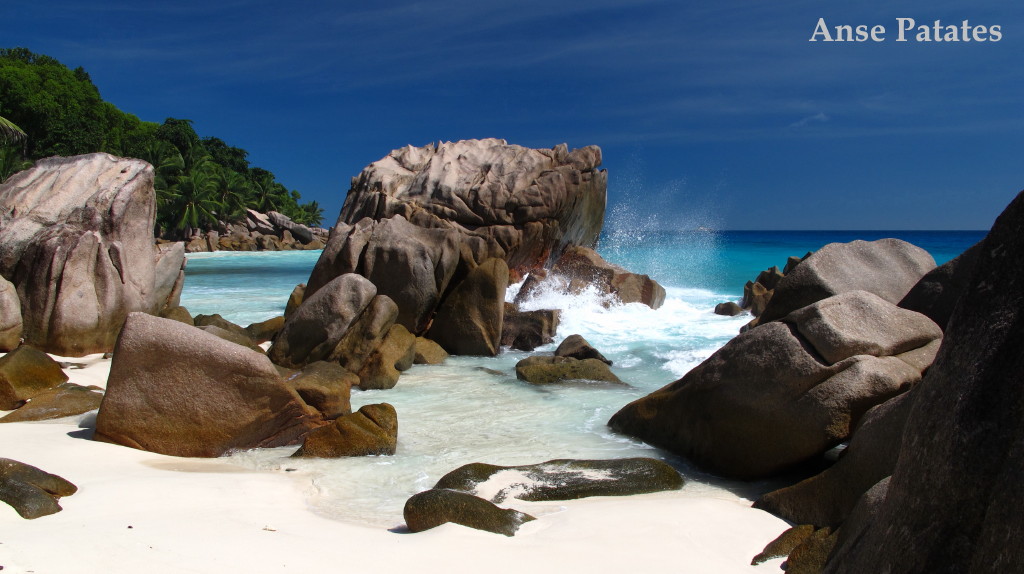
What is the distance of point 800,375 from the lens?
248 inches

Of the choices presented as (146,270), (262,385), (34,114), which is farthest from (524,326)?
(34,114)

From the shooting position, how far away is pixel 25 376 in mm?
8266

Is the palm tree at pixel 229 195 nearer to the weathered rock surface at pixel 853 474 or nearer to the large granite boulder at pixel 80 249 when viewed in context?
the large granite boulder at pixel 80 249

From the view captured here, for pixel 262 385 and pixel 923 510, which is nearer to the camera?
pixel 923 510

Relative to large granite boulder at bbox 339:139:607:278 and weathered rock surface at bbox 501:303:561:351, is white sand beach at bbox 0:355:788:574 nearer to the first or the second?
weathered rock surface at bbox 501:303:561:351

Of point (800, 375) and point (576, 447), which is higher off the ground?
point (800, 375)

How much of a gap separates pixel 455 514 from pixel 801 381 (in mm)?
3118

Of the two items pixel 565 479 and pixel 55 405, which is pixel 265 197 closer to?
pixel 55 405

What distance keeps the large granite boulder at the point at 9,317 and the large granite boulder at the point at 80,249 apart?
0.95 feet

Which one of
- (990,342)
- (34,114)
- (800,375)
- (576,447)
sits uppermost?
(34,114)

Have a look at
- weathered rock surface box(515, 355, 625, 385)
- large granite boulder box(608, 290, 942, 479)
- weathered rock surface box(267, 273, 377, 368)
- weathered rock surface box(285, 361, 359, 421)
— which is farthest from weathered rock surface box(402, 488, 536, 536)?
weathered rock surface box(267, 273, 377, 368)

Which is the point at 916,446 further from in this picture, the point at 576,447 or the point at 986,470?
the point at 576,447

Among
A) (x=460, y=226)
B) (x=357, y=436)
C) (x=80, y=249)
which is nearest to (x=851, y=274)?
(x=357, y=436)

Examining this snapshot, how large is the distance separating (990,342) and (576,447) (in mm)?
A: 5950
